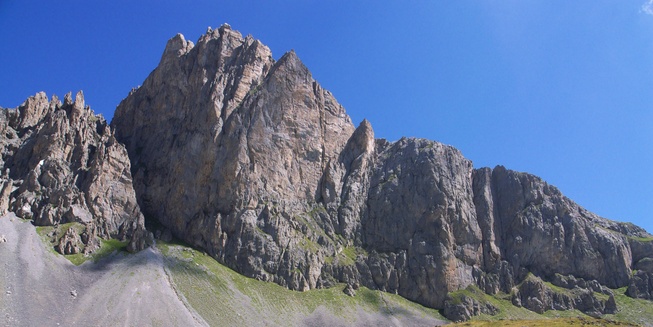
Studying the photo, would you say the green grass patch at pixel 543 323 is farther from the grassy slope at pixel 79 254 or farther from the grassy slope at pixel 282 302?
the grassy slope at pixel 79 254

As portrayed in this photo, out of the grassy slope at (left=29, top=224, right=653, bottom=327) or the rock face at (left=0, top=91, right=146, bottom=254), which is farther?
the rock face at (left=0, top=91, right=146, bottom=254)

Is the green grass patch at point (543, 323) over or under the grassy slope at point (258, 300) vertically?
over

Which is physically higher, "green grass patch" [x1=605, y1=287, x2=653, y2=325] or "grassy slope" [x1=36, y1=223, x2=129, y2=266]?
"green grass patch" [x1=605, y1=287, x2=653, y2=325]

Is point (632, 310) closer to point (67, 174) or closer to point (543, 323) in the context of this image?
point (543, 323)

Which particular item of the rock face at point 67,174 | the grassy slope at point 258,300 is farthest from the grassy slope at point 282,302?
the rock face at point 67,174

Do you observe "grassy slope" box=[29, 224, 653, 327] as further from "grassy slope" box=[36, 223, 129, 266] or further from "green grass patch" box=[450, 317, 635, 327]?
"grassy slope" box=[36, 223, 129, 266]

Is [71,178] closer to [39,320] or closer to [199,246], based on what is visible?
[199,246]

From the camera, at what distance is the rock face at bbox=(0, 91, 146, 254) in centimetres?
15250

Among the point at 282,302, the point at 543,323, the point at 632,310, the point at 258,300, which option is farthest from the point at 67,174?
the point at 632,310

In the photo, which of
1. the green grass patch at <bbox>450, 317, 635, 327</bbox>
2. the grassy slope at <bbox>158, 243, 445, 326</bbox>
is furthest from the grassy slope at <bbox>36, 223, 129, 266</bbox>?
the green grass patch at <bbox>450, 317, 635, 327</bbox>

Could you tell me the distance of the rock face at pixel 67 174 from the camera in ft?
500

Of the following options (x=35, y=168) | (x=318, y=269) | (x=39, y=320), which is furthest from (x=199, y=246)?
(x=39, y=320)

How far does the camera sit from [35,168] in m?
161

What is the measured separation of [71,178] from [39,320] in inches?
2593
